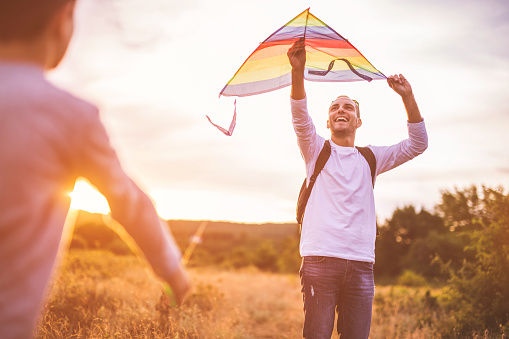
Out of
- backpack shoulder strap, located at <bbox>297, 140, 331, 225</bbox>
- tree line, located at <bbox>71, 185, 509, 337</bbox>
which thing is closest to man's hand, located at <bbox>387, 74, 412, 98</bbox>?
backpack shoulder strap, located at <bbox>297, 140, 331, 225</bbox>

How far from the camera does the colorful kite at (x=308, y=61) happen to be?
13.1 feet

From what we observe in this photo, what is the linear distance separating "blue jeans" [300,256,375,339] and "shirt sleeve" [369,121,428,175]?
1021 millimetres

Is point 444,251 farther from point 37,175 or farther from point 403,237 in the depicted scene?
point 37,175

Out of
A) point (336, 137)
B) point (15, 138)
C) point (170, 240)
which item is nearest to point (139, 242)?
point (170, 240)

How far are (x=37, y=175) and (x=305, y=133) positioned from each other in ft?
8.56

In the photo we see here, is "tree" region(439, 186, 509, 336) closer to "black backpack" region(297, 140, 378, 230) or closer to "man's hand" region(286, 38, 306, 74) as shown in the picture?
"black backpack" region(297, 140, 378, 230)

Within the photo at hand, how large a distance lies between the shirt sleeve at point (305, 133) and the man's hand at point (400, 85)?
82cm

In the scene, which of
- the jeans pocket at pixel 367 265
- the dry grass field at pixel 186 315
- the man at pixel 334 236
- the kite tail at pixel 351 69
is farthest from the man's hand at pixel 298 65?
the dry grass field at pixel 186 315

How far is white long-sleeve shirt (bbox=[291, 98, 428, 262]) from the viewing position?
3301 mm

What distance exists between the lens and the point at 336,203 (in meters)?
3.39

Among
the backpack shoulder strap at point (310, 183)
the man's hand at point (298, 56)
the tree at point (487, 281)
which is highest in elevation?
the man's hand at point (298, 56)

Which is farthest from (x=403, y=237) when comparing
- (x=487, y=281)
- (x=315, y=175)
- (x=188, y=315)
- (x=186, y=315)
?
(x=315, y=175)

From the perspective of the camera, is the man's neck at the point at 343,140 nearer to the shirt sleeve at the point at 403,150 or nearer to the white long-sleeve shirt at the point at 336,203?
the white long-sleeve shirt at the point at 336,203

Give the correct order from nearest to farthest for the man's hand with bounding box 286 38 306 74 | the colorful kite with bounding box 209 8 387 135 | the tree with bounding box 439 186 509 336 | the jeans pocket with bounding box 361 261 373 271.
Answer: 1. the man's hand with bounding box 286 38 306 74
2. the jeans pocket with bounding box 361 261 373 271
3. the colorful kite with bounding box 209 8 387 135
4. the tree with bounding box 439 186 509 336
